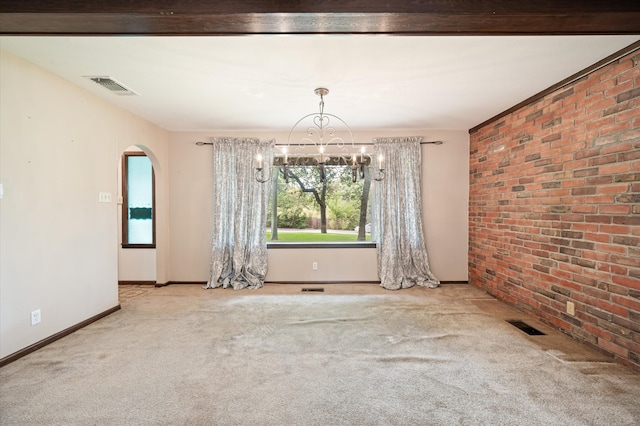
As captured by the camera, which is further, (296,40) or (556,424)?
(296,40)

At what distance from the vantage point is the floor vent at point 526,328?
287cm

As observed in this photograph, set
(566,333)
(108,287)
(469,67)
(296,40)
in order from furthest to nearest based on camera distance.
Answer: (108,287)
(566,333)
(469,67)
(296,40)

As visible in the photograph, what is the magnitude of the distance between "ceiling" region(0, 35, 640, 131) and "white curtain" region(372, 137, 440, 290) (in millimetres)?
869

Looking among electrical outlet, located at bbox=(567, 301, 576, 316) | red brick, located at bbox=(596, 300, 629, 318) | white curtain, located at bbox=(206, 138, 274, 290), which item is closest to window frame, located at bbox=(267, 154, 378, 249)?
white curtain, located at bbox=(206, 138, 274, 290)

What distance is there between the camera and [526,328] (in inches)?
117

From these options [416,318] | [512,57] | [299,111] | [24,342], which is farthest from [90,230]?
[512,57]

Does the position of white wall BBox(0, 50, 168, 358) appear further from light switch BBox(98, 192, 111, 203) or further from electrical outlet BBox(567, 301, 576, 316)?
electrical outlet BBox(567, 301, 576, 316)

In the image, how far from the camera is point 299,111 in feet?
12.1

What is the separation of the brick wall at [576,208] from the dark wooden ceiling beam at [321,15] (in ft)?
3.39

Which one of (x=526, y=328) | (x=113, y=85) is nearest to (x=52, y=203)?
(x=113, y=85)

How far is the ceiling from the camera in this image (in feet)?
7.09

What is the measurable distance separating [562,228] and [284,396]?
9.94ft

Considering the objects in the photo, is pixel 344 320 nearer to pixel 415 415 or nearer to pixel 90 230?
pixel 415 415

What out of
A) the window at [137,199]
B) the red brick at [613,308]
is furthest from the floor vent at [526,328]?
the window at [137,199]
